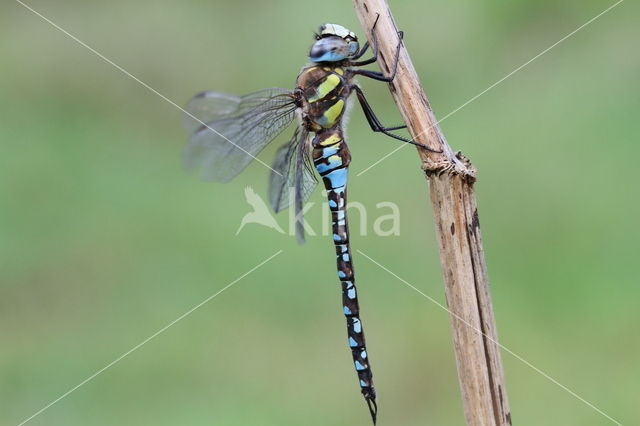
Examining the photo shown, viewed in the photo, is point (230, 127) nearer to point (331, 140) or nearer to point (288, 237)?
point (331, 140)

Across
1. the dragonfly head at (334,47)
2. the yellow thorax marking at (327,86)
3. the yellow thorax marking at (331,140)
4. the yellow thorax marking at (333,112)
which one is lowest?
the yellow thorax marking at (331,140)

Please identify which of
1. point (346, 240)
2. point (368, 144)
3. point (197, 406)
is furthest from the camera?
point (368, 144)

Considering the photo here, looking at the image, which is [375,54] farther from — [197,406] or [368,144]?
[368,144]

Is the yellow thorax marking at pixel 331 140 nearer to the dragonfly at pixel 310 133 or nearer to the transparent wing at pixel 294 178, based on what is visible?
the dragonfly at pixel 310 133

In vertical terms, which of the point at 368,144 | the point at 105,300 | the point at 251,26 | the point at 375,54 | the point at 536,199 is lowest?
the point at 105,300

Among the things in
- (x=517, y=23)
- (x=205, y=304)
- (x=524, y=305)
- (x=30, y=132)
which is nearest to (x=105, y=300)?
(x=205, y=304)

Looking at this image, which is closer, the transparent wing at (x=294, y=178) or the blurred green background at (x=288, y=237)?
the transparent wing at (x=294, y=178)

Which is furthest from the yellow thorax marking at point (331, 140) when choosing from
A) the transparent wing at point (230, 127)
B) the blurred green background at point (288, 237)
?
the blurred green background at point (288, 237)
